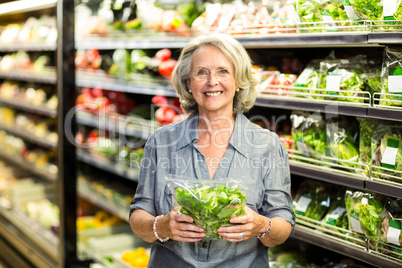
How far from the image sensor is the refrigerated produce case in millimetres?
1984

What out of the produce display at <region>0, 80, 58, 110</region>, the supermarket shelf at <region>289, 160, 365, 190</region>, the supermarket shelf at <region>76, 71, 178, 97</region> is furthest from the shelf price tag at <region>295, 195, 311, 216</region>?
the produce display at <region>0, 80, 58, 110</region>

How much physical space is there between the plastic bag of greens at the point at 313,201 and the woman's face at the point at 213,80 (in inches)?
32.2

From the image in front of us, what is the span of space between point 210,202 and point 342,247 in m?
0.85

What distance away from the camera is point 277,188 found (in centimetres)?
186

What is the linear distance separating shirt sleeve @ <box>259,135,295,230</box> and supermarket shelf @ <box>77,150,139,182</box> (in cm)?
177

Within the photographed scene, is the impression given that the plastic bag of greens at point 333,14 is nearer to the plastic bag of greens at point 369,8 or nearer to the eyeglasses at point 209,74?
the plastic bag of greens at point 369,8

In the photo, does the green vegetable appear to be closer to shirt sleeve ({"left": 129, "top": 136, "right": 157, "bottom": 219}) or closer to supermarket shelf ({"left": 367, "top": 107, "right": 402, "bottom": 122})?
shirt sleeve ({"left": 129, "top": 136, "right": 157, "bottom": 219})

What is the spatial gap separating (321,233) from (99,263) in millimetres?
2120

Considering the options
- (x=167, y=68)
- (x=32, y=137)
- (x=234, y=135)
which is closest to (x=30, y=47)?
(x=32, y=137)

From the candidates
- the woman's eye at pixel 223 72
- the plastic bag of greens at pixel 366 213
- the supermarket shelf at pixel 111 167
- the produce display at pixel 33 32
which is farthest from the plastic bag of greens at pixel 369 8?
the produce display at pixel 33 32

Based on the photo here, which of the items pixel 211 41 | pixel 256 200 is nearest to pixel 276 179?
pixel 256 200

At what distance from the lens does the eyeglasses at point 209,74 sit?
188 centimetres

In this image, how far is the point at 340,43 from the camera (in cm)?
201

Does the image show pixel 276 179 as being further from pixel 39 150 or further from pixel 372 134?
pixel 39 150
